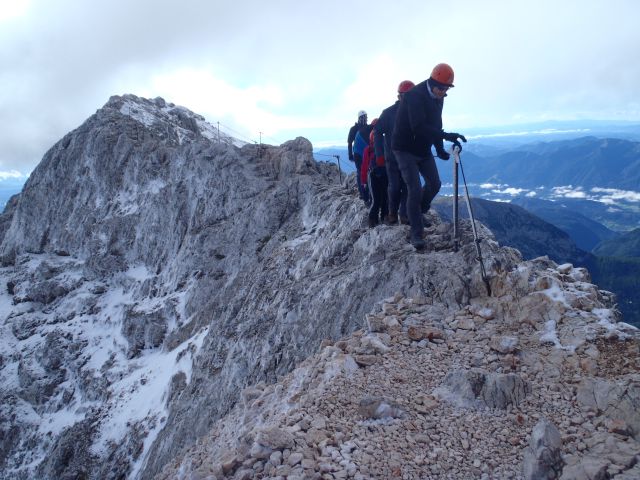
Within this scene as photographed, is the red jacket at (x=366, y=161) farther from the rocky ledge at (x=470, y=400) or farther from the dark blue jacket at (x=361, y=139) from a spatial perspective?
the rocky ledge at (x=470, y=400)

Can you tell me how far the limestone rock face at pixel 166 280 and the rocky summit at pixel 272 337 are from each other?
117 mm

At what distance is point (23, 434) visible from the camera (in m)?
27.9

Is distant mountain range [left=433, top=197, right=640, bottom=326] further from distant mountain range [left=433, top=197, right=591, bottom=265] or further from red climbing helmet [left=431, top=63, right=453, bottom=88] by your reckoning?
red climbing helmet [left=431, top=63, right=453, bottom=88]

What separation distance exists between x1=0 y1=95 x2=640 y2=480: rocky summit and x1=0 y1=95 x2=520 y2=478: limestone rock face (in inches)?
4.6

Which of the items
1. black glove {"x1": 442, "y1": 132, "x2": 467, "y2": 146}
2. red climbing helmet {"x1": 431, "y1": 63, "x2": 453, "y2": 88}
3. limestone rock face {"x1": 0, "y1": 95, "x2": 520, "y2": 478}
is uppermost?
red climbing helmet {"x1": 431, "y1": 63, "x2": 453, "y2": 88}

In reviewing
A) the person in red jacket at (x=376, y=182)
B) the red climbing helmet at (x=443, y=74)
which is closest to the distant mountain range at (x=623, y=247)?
the person in red jacket at (x=376, y=182)

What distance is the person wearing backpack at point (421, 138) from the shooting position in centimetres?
1001

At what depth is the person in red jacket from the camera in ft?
45.3

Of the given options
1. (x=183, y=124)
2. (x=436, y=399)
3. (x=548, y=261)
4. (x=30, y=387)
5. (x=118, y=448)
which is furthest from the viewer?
(x=183, y=124)

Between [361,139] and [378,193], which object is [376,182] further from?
[361,139]

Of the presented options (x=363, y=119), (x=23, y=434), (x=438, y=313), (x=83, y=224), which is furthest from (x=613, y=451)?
(x=83, y=224)

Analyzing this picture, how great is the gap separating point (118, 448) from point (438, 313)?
18.9 metres

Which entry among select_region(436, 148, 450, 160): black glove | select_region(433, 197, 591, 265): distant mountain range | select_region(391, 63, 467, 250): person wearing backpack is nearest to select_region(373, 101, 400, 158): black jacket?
select_region(391, 63, 467, 250): person wearing backpack

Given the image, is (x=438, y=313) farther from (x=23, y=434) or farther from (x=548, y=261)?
(x=23, y=434)
